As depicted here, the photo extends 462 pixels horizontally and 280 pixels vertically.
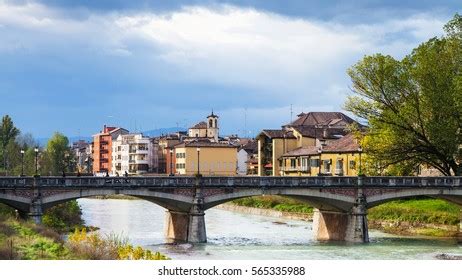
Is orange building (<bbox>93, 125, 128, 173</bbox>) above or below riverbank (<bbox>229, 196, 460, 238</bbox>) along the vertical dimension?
above

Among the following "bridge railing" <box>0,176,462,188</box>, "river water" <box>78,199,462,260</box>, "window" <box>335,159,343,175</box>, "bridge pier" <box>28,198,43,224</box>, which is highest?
"window" <box>335,159,343,175</box>

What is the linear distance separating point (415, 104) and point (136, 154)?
8934cm

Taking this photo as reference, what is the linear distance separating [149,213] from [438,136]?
34.9 metres

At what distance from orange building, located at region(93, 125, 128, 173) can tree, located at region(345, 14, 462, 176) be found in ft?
349

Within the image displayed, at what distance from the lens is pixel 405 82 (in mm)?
68500

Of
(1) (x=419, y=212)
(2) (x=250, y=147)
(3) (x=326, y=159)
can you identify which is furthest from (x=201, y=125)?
(1) (x=419, y=212)

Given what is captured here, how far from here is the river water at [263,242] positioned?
172 feet

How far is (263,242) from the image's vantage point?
60219mm

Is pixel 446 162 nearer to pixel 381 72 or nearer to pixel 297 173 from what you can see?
pixel 381 72

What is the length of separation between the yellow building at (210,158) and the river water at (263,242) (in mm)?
38037

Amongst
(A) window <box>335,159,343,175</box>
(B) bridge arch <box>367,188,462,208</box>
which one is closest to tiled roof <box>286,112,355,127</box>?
(A) window <box>335,159,343,175</box>

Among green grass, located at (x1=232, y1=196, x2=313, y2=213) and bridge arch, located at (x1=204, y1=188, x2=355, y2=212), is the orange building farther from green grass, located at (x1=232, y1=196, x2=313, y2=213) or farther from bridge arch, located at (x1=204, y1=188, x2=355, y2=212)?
bridge arch, located at (x1=204, y1=188, x2=355, y2=212)

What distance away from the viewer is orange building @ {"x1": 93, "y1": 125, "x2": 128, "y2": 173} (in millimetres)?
172125

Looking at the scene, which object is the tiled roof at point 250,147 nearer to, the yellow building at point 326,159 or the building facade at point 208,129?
the building facade at point 208,129
